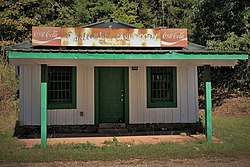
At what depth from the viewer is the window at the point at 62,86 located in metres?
11.0

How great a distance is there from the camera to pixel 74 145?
8430 mm

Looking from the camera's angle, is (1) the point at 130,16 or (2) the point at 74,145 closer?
(2) the point at 74,145

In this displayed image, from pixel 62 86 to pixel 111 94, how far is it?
1840 millimetres

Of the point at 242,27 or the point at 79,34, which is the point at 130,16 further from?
the point at 79,34

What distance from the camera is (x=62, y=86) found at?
11109mm

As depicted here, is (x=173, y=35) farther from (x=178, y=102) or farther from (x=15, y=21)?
(x=15, y=21)

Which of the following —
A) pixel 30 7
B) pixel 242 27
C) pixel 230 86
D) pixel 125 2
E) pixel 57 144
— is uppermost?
pixel 125 2

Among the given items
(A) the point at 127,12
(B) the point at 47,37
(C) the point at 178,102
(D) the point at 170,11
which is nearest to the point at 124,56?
(B) the point at 47,37

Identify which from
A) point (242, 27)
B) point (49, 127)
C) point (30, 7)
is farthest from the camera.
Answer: point (30, 7)

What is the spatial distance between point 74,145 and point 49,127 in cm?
283

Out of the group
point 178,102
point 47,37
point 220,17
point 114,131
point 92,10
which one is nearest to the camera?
point 47,37

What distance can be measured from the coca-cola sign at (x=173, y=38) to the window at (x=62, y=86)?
142 inches

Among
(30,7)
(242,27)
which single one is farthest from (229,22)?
(30,7)

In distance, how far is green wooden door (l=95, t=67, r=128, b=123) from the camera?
11414 millimetres
